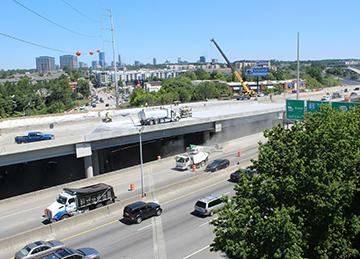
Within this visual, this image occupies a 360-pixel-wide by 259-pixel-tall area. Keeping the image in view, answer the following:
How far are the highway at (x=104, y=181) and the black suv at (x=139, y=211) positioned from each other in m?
6.53

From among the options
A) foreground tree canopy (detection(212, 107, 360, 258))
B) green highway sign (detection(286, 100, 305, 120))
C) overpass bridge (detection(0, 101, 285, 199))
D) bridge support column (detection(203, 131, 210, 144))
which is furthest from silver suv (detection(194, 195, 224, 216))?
bridge support column (detection(203, 131, 210, 144))

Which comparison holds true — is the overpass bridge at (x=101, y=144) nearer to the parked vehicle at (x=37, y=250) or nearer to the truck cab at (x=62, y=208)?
the truck cab at (x=62, y=208)

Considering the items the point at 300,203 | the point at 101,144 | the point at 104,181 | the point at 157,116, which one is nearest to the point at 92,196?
the point at 104,181

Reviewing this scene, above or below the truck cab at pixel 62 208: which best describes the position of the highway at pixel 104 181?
below

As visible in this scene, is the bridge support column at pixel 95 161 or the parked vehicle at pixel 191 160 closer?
the parked vehicle at pixel 191 160

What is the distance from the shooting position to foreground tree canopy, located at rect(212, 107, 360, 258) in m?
13.7

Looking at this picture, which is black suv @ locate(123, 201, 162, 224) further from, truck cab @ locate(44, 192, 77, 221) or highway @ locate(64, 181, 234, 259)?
truck cab @ locate(44, 192, 77, 221)

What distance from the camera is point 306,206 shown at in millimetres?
14672

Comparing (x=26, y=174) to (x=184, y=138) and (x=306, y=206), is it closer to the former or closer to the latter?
(x=184, y=138)

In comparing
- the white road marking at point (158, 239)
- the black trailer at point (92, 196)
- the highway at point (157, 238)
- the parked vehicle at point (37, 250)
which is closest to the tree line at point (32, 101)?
the black trailer at point (92, 196)

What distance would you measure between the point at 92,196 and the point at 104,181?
939 cm

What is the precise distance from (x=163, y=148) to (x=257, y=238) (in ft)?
131

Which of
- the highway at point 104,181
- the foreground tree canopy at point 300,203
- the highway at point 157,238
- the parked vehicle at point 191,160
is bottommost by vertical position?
the highway at point 104,181

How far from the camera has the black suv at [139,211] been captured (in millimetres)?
25719
